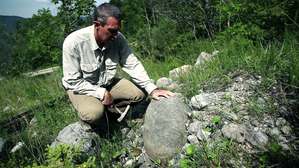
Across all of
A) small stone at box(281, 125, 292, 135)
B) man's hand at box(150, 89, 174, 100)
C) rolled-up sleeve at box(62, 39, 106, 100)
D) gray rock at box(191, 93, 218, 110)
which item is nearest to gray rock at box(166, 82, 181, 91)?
man's hand at box(150, 89, 174, 100)

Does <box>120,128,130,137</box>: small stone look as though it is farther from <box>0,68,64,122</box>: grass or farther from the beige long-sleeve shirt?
<box>0,68,64,122</box>: grass

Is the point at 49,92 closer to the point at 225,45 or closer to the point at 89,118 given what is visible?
the point at 89,118

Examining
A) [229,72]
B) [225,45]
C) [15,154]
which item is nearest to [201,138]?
[229,72]

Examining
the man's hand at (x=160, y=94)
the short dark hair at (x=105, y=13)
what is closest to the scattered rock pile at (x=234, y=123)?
the man's hand at (x=160, y=94)

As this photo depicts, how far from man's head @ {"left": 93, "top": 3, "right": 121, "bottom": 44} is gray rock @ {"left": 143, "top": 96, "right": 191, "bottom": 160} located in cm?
88

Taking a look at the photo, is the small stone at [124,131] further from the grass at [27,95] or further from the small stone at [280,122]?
the grass at [27,95]

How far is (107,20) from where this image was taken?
3.73m

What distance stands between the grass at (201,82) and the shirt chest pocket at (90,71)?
74 centimetres

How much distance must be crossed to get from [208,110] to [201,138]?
0.37 meters

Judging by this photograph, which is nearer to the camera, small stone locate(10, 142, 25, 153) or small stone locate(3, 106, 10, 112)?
small stone locate(10, 142, 25, 153)

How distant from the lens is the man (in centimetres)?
385

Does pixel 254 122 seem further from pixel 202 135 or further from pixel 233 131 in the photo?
pixel 202 135

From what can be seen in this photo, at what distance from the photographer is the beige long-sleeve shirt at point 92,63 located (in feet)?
13.3

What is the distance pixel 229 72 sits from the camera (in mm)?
4227
